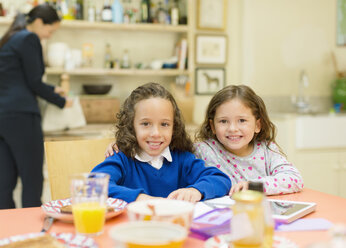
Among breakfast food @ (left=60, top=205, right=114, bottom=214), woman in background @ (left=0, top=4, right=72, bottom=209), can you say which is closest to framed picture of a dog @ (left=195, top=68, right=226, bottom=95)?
woman in background @ (left=0, top=4, right=72, bottom=209)

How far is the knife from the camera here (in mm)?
956

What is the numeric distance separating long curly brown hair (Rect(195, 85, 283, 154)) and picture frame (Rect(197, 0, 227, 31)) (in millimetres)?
2423

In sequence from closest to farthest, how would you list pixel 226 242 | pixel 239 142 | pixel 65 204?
pixel 226 242 → pixel 65 204 → pixel 239 142

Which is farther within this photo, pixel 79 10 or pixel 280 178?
pixel 79 10

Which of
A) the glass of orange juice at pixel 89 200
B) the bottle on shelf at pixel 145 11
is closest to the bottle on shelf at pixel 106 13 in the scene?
the bottle on shelf at pixel 145 11

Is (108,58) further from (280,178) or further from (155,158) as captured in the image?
(280,178)

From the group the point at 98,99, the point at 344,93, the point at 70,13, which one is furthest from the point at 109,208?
the point at 344,93

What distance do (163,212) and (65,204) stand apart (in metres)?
0.38

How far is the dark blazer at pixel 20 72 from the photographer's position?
2.59 metres

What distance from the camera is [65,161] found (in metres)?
1.50

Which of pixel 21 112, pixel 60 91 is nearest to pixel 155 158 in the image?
pixel 21 112

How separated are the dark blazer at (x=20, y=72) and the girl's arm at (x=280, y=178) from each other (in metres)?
1.66

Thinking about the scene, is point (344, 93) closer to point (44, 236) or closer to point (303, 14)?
point (303, 14)

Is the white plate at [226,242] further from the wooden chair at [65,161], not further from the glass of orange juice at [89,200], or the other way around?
the wooden chair at [65,161]
